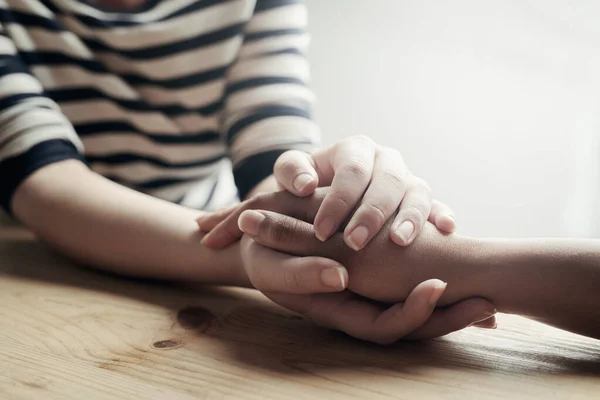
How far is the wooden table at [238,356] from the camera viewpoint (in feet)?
1.23

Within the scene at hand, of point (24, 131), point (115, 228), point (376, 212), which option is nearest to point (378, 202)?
point (376, 212)

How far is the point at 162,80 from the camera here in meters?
0.84

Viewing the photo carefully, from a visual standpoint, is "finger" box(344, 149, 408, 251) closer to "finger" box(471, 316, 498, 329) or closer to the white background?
"finger" box(471, 316, 498, 329)

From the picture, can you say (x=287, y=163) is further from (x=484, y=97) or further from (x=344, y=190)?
(x=484, y=97)

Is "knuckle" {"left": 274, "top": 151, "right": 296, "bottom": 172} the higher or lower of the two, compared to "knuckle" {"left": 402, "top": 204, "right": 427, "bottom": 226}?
lower

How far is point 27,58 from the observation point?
789 mm

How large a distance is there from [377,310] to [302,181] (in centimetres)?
13

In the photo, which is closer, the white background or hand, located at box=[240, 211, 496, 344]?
hand, located at box=[240, 211, 496, 344]

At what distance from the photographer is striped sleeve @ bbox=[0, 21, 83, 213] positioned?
2.21 ft

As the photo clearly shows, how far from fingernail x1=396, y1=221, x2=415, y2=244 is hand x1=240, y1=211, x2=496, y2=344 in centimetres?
4

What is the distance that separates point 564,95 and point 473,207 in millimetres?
241

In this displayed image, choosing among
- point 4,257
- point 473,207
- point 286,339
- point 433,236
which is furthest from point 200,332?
point 473,207

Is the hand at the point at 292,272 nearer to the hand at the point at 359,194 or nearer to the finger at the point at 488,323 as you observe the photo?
the hand at the point at 359,194

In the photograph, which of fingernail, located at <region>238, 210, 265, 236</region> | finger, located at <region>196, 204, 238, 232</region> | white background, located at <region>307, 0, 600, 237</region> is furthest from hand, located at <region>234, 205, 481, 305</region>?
white background, located at <region>307, 0, 600, 237</region>
